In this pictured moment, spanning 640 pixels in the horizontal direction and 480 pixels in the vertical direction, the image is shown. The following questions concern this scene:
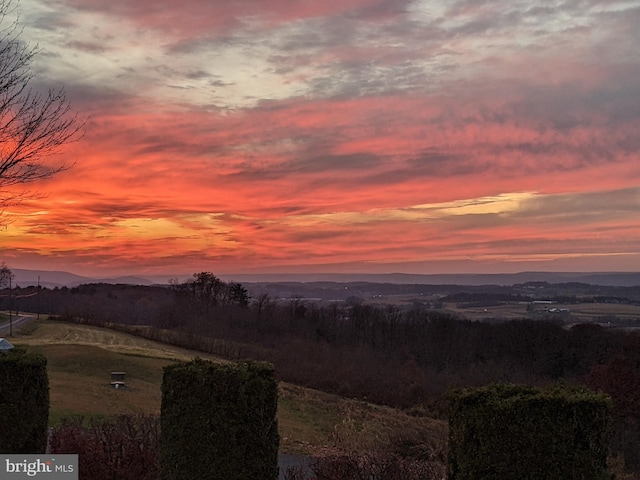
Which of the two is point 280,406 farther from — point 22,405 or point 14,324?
point 14,324

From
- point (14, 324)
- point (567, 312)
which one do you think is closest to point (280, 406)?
point (14, 324)

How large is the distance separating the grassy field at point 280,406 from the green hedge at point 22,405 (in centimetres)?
1352

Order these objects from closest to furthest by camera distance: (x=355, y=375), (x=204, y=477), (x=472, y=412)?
(x=472, y=412)
(x=204, y=477)
(x=355, y=375)

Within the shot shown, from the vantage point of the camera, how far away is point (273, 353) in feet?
222

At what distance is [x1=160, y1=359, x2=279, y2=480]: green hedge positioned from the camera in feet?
25.2

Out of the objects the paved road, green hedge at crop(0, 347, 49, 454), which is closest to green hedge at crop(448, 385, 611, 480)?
green hedge at crop(0, 347, 49, 454)

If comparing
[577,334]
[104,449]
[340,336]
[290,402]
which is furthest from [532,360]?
[104,449]

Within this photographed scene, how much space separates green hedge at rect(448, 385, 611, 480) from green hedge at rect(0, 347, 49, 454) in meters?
6.28

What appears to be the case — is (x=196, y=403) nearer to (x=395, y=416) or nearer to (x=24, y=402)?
(x=24, y=402)

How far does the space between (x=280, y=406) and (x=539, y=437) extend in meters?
33.0

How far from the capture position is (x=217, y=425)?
25.2ft

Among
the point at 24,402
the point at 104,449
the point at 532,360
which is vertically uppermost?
the point at 24,402

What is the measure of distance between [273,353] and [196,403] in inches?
2403

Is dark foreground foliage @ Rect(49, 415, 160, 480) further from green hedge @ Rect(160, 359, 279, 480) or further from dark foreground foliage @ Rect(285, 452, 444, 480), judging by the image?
dark foreground foliage @ Rect(285, 452, 444, 480)
